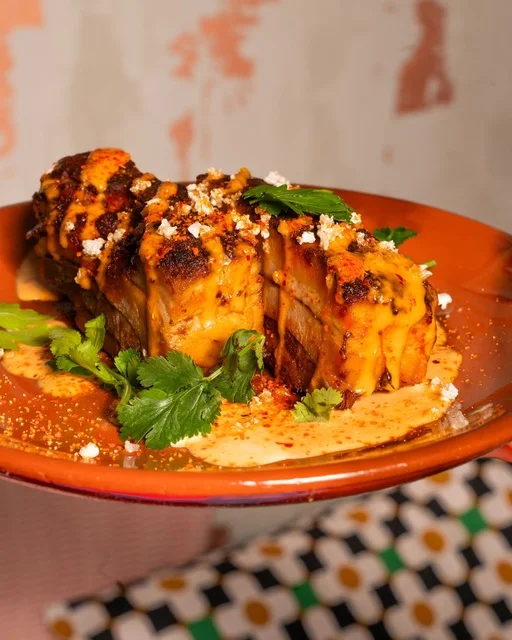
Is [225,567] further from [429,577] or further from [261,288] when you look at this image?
[261,288]

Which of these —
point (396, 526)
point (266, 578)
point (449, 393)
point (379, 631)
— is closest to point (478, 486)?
point (396, 526)

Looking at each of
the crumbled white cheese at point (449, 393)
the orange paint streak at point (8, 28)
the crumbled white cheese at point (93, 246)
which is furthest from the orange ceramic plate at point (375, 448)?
the orange paint streak at point (8, 28)

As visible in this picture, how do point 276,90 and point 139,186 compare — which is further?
point 276,90

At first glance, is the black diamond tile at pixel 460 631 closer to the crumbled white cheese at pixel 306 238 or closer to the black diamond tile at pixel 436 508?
the black diamond tile at pixel 436 508

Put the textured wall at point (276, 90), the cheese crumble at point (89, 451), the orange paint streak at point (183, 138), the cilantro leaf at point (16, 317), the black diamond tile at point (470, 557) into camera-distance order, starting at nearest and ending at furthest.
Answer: the cheese crumble at point (89, 451), the cilantro leaf at point (16, 317), the black diamond tile at point (470, 557), the textured wall at point (276, 90), the orange paint streak at point (183, 138)

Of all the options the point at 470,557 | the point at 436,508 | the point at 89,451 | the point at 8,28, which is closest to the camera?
the point at 89,451

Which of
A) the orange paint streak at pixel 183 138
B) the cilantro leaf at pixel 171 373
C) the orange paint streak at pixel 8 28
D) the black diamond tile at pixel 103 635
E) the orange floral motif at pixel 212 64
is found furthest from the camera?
the orange paint streak at pixel 183 138
